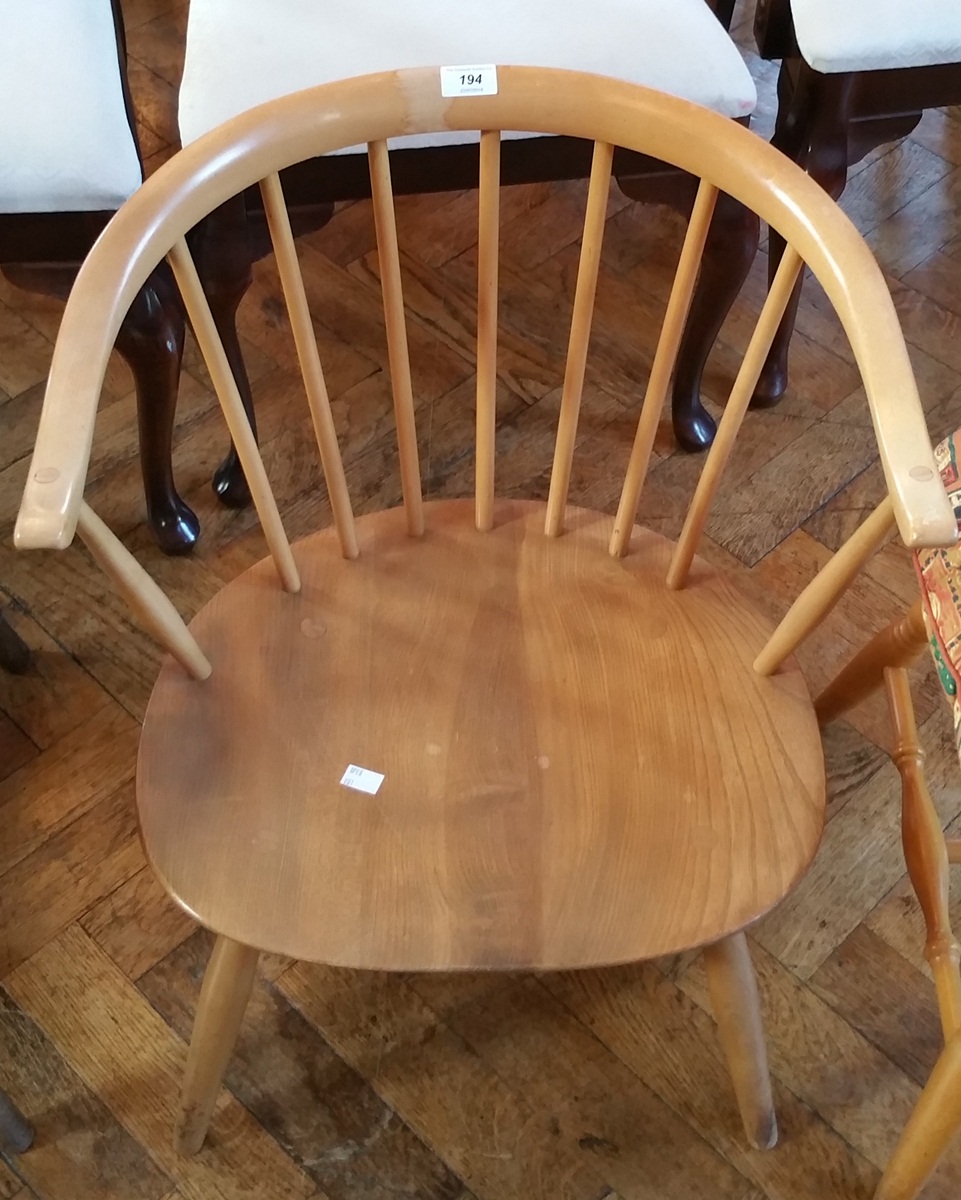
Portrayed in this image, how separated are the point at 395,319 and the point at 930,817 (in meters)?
0.54

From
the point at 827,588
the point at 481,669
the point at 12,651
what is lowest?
the point at 12,651

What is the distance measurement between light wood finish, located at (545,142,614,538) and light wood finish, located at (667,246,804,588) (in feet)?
0.32

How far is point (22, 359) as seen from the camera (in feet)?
4.67

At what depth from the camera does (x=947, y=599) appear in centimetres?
76

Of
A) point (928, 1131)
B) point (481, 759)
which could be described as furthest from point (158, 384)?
point (928, 1131)

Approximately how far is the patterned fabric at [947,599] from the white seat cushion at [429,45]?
0.41 m

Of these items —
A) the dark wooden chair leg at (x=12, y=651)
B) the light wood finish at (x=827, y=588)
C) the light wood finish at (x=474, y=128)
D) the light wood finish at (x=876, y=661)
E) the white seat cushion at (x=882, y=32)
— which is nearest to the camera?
the light wood finish at (x=474, y=128)

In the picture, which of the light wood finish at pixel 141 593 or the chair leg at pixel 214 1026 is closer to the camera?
the light wood finish at pixel 141 593

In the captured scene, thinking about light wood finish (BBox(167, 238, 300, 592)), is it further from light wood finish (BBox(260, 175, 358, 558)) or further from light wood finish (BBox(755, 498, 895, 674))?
light wood finish (BBox(755, 498, 895, 674))

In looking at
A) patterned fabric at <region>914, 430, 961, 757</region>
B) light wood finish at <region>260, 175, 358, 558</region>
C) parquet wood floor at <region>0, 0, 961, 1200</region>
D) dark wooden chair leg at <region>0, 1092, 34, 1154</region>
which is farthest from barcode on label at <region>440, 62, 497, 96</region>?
dark wooden chair leg at <region>0, 1092, 34, 1154</region>

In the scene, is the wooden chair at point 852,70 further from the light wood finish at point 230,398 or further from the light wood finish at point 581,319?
the light wood finish at point 230,398

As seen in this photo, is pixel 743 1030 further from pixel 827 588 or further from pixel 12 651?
pixel 12 651

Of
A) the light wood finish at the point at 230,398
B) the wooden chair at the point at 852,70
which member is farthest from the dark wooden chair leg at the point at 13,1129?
the wooden chair at the point at 852,70

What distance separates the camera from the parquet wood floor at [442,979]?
Answer: 97 cm
